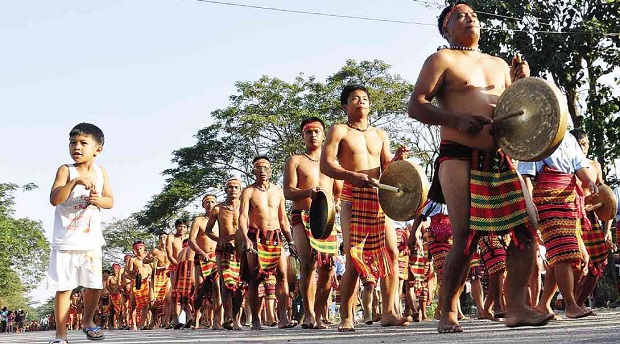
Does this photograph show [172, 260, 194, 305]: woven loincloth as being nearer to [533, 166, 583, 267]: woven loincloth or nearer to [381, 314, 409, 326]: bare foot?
[381, 314, 409, 326]: bare foot

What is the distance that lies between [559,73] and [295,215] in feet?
32.4

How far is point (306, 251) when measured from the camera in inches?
343

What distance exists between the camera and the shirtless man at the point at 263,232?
10.5 meters

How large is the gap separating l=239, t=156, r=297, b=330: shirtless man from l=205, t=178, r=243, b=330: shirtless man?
2.70 feet

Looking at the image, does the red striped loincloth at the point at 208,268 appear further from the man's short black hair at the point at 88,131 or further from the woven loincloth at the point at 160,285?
the man's short black hair at the point at 88,131

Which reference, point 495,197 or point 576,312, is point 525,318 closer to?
point 495,197

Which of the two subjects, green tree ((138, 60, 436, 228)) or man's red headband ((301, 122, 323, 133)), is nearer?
man's red headband ((301, 122, 323, 133))

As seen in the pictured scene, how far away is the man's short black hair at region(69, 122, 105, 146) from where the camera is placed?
20.9 ft

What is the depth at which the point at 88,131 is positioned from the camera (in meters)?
6.39

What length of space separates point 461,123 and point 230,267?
7.19 metres

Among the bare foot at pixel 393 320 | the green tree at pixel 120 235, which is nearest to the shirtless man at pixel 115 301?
the bare foot at pixel 393 320

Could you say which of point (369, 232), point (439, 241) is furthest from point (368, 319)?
point (369, 232)

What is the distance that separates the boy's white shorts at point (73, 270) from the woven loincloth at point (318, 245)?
271cm

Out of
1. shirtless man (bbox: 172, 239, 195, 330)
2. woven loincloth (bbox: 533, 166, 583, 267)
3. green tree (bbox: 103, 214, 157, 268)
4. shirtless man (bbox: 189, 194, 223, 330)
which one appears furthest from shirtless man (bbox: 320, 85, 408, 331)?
green tree (bbox: 103, 214, 157, 268)
